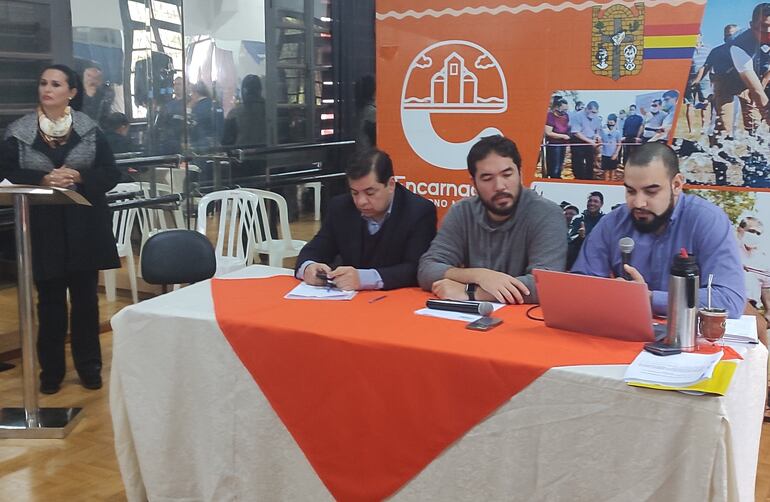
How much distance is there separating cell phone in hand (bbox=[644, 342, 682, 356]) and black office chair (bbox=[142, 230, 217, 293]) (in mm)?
1752

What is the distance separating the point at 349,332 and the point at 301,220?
3767mm

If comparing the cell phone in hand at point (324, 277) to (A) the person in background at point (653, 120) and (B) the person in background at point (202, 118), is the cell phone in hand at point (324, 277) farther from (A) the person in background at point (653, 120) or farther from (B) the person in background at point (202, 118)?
(B) the person in background at point (202, 118)

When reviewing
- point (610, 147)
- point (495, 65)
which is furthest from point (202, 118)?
point (610, 147)

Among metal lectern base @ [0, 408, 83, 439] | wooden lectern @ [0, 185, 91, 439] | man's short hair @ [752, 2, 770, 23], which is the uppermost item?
man's short hair @ [752, 2, 770, 23]

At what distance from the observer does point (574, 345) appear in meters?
2.11

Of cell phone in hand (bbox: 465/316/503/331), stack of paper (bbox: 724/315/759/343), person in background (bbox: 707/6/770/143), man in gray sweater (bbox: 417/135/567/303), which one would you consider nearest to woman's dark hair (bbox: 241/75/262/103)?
man in gray sweater (bbox: 417/135/567/303)

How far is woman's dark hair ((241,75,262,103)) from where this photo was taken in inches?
216

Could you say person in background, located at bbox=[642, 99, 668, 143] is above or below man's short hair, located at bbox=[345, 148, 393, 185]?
above

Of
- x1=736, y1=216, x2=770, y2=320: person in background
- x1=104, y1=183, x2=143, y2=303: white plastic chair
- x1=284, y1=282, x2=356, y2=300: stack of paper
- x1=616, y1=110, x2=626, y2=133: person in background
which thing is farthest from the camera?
x1=104, y1=183, x2=143, y2=303: white plastic chair

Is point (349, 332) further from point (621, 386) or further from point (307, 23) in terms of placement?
point (307, 23)

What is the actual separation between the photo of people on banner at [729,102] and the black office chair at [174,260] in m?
1.99

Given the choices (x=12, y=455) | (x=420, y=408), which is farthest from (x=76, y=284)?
(x=420, y=408)

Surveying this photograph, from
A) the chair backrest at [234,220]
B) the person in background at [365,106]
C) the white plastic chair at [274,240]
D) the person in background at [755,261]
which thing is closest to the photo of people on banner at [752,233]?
the person in background at [755,261]

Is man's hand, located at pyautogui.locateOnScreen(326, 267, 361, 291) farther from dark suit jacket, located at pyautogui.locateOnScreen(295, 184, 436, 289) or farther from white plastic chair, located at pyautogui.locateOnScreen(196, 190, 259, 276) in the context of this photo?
white plastic chair, located at pyautogui.locateOnScreen(196, 190, 259, 276)
